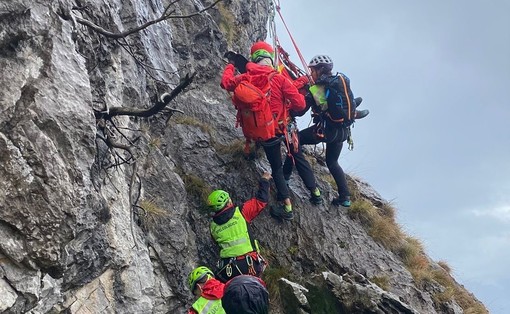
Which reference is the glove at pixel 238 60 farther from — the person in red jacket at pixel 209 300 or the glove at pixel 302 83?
the person in red jacket at pixel 209 300

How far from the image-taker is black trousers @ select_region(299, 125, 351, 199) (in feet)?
37.8

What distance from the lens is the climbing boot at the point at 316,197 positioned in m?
11.8

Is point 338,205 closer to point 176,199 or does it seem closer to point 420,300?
point 420,300

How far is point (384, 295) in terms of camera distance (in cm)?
997

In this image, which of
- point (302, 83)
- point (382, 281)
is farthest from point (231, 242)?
point (302, 83)

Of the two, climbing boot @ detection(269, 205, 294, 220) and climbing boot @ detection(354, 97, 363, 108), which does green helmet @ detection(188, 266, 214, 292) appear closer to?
climbing boot @ detection(269, 205, 294, 220)

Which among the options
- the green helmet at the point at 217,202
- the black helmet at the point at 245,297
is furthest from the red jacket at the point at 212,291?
the green helmet at the point at 217,202

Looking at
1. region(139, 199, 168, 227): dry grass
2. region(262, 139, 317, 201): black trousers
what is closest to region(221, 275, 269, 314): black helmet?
region(139, 199, 168, 227): dry grass

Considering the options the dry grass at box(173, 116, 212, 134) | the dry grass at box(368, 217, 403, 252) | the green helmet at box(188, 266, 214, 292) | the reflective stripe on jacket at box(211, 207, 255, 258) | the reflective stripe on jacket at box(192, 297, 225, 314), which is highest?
the dry grass at box(173, 116, 212, 134)

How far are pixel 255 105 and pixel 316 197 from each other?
8.56 feet

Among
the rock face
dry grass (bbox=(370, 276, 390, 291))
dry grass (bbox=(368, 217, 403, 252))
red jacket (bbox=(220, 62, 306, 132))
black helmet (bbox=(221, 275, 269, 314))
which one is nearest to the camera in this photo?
the rock face

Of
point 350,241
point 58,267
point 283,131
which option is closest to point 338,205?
point 350,241

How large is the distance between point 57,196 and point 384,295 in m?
6.08

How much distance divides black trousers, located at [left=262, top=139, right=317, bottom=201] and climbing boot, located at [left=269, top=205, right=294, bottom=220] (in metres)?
0.19
